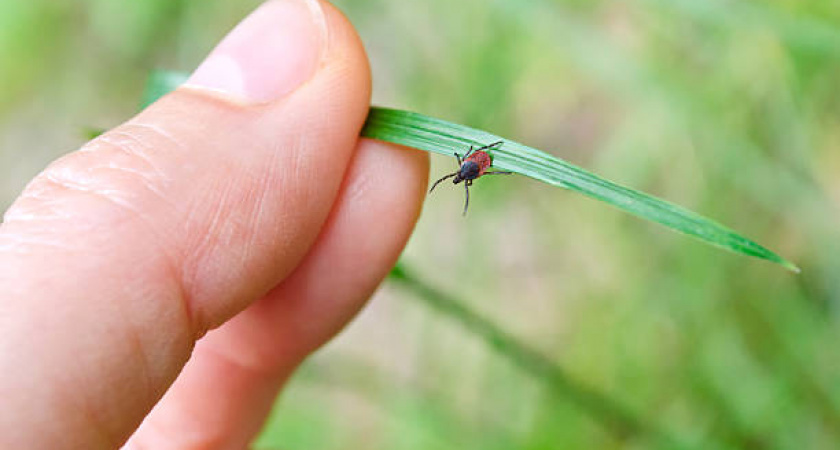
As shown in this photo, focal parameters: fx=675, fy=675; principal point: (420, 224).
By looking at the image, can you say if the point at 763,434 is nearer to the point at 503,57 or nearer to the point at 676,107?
the point at 676,107

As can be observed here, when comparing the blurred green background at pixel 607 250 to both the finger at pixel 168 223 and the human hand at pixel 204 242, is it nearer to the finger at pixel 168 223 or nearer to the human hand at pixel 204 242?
the human hand at pixel 204 242

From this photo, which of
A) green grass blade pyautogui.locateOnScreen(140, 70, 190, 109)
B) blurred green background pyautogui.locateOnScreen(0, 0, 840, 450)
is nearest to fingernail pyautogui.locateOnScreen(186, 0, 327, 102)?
green grass blade pyautogui.locateOnScreen(140, 70, 190, 109)

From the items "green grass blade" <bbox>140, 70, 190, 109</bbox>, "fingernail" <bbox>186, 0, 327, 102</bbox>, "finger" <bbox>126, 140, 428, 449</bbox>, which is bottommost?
"finger" <bbox>126, 140, 428, 449</bbox>

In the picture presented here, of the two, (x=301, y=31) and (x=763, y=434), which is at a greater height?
(x=301, y=31)

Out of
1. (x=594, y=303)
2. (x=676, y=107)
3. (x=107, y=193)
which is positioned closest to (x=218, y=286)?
(x=107, y=193)

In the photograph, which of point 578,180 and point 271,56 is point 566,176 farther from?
point 271,56

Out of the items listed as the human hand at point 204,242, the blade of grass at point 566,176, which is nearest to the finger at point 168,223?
the human hand at point 204,242

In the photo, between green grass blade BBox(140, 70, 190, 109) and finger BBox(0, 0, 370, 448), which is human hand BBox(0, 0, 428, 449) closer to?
finger BBox(0, 0, 370, 448)

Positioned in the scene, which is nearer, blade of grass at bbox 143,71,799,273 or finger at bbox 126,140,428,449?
blade of grass at bbox 143,71,799,273
